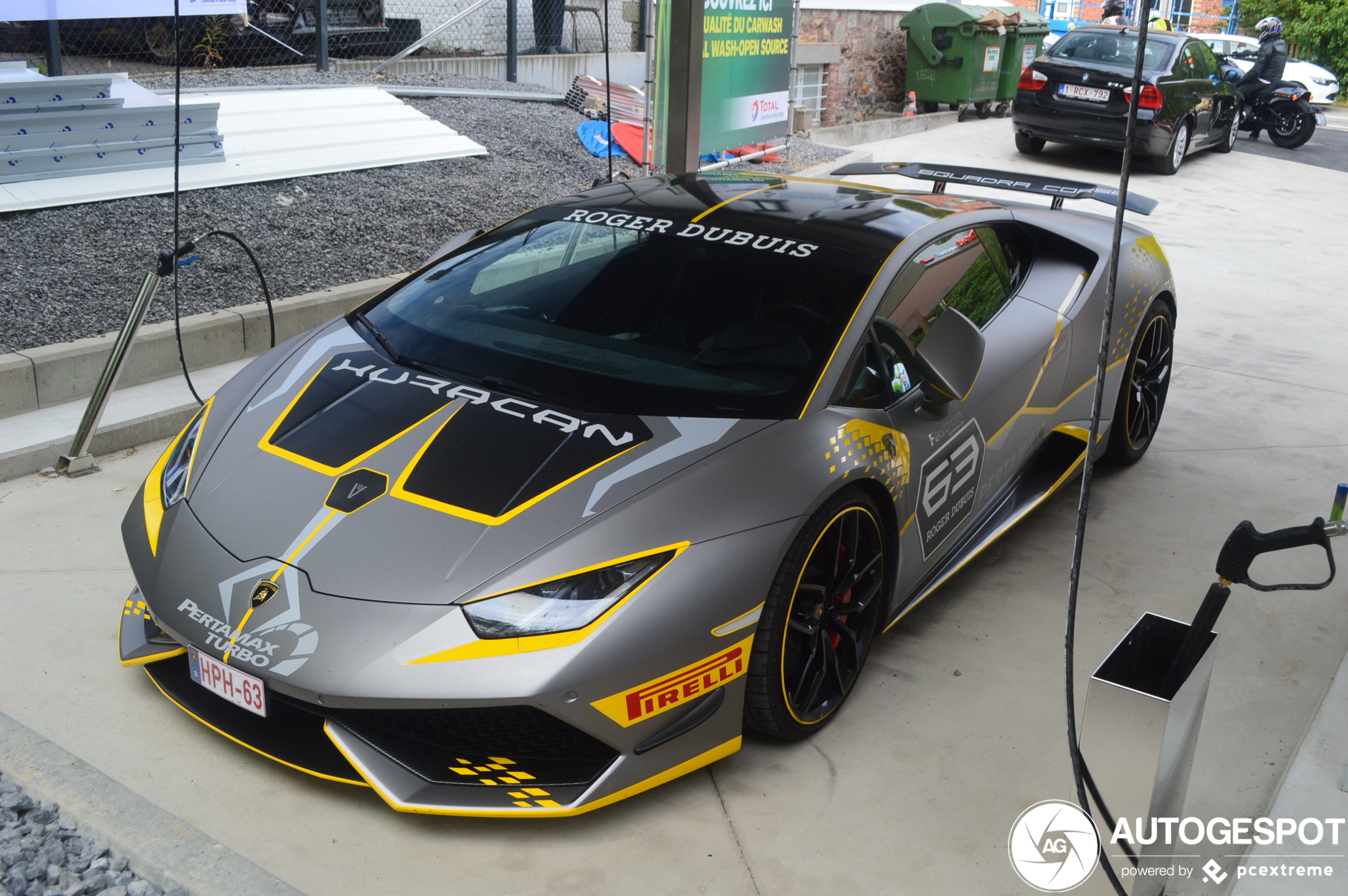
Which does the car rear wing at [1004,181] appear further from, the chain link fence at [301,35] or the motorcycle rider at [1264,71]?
the motorcycle rider at [1264,71]

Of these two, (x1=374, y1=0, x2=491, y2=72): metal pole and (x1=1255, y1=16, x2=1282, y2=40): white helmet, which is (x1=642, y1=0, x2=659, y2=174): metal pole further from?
(x1=1255, y1=16, x2=1282, y2=40): white helmet

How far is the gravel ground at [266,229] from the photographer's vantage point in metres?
5.31

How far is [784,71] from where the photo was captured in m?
9.98

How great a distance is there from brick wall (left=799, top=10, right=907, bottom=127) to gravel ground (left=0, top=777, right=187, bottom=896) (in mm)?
14353

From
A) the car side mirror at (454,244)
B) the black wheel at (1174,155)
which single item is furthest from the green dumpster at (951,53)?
the car side mirror at (454,244)

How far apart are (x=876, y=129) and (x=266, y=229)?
9.98 m

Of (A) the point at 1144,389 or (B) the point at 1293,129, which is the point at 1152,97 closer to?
(B) the point at 1293,129

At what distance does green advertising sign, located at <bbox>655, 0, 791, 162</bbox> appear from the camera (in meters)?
8.83

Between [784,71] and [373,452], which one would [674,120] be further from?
[784,71]

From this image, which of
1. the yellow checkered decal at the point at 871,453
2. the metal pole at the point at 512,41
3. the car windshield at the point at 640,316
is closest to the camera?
the yellow checkered decal at the point at 871,453

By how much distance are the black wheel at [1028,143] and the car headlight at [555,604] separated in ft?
41.3

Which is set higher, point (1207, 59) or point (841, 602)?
point (1207, 59)

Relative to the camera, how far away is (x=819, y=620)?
9.46 ft

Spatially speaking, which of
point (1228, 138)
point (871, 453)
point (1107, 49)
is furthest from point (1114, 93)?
point (871, 453)
